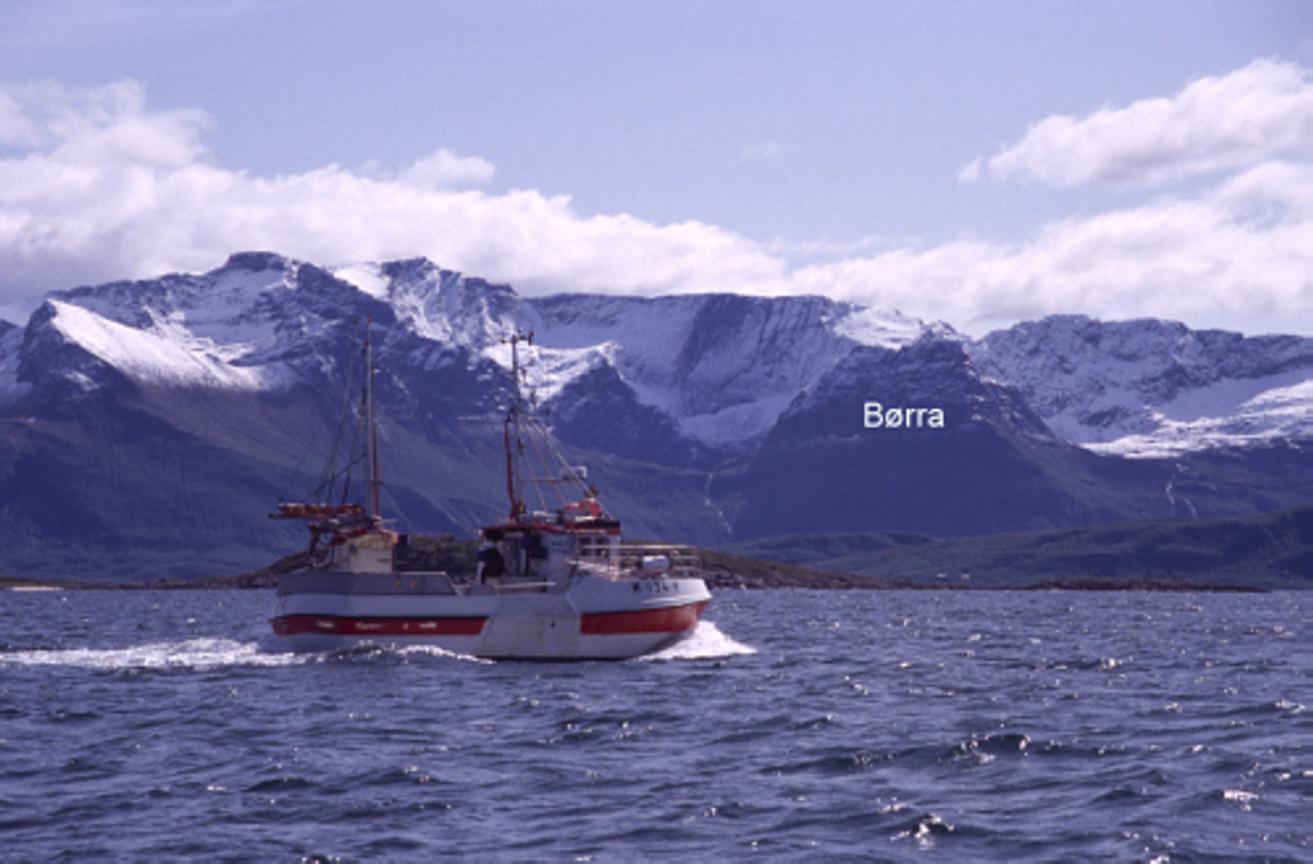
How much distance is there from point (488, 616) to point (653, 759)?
34160 mm

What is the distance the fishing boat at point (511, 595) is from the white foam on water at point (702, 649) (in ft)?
2.66

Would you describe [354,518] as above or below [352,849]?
above

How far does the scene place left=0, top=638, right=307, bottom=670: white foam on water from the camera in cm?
Result: 8375

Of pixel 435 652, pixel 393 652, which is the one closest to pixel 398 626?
pixel 393 652

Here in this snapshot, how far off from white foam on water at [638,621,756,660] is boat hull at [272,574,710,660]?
9.13 feet

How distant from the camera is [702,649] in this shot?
306 feet

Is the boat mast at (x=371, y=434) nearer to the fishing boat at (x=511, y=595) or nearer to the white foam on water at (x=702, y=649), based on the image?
the fishing boat at (x=511, y=595)

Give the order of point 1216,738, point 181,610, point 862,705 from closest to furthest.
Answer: point 1216,738 < point 862,705 < point 181,610

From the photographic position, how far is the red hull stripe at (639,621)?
83625 millimetres

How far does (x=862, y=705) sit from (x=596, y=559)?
24790 millimetres

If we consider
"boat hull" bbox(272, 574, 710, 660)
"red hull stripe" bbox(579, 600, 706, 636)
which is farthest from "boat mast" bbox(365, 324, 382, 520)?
"red hull stripe" bbox(579, 600, 706, 636)

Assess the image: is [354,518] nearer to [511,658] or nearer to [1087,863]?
[511,658]

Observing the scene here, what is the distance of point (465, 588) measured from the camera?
3337 inches

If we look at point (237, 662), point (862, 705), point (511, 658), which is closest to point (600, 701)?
point (862, 705)
